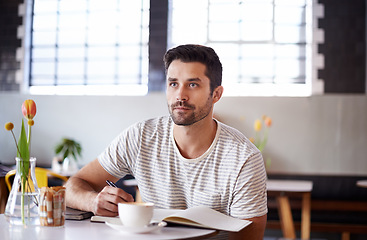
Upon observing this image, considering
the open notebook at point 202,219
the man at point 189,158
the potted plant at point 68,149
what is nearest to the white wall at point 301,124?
the potted plant at point 68,149

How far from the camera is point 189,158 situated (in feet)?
6.19

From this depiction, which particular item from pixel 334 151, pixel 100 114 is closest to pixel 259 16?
pixel 334 151

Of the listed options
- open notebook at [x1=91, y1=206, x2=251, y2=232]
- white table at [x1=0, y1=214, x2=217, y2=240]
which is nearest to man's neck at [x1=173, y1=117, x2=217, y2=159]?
open notebook at [x1=91, y1=206, x2=251, y2=232]

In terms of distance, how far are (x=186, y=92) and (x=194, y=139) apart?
7.2 inches

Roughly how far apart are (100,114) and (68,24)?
1462 mm

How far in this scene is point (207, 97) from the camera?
6.26ft

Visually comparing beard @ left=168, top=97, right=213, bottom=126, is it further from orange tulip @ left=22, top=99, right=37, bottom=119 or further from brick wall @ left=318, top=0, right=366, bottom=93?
brick wall @ left=318, top=0, right=366, bottom=93

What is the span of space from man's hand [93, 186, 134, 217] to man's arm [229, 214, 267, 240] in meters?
0.35

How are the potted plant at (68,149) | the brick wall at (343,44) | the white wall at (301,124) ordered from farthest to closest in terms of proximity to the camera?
the potted plant at (68,149)
the brick wall at (343,44)
the white wall at (301,124)

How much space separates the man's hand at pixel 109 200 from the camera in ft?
5.11

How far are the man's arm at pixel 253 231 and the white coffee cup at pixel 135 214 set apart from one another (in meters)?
0.30

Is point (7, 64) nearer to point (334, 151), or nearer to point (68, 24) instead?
point (68, 24)

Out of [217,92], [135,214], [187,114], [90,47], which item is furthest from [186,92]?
[90,47]

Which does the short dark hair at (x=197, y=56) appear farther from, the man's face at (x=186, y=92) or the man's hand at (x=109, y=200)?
the man's hand at (x=109, y=200)
